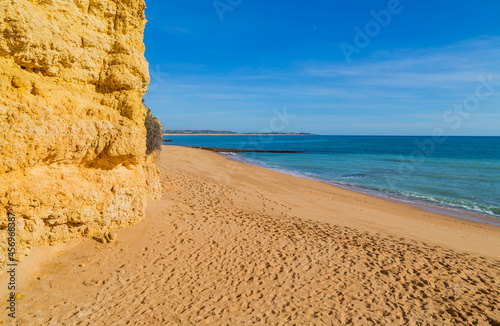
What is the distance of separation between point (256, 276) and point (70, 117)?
4.91 metres

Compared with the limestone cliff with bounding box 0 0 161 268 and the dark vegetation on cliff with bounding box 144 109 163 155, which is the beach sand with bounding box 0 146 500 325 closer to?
the limestone cliff with bounding box 0 0 161 268

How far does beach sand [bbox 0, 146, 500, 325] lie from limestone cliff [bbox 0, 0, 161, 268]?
0.80m

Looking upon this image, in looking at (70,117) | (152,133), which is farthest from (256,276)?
(152,133)

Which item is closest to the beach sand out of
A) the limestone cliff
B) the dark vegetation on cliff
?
the limestone cliff

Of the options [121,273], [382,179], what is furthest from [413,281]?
[382,179]

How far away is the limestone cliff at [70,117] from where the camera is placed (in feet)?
14.1

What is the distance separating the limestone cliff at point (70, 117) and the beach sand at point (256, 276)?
80cm

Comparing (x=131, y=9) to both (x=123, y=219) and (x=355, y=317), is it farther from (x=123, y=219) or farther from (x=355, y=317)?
(x=355, y=317)

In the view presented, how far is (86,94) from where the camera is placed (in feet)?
18.3

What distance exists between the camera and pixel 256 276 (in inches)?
Answer: 221

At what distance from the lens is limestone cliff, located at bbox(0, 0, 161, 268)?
169 inches

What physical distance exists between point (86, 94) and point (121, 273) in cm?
375

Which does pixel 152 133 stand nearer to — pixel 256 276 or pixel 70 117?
pixel 70 117

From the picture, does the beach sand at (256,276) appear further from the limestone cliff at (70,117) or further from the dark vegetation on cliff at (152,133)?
the dark vegetation on cliff at (152,133)
